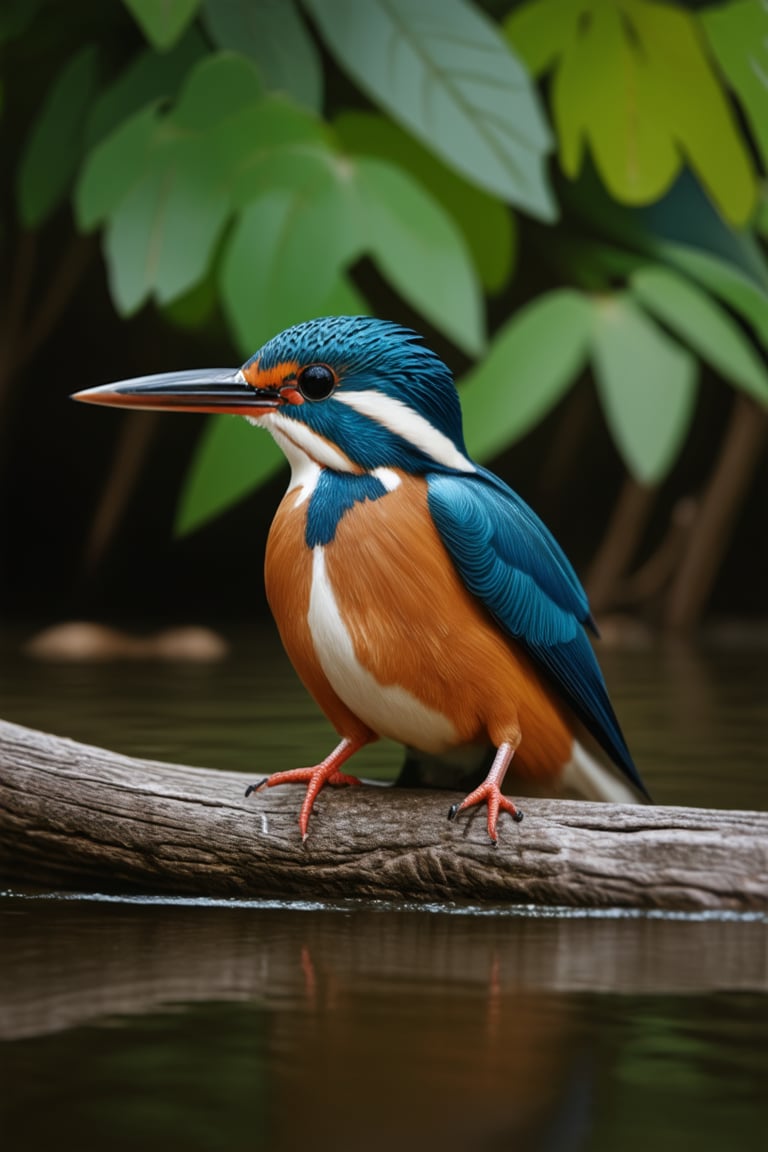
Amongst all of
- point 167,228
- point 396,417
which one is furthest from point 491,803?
point 167,228

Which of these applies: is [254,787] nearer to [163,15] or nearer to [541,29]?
[163,15]

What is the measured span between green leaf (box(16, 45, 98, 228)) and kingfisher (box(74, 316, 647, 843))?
16.1ft

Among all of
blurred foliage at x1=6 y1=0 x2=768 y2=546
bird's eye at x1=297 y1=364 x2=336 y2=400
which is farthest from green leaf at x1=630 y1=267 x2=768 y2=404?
bird's eye at x1=297 y1=364 x2=336 y2=400

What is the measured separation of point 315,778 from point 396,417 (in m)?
0.50

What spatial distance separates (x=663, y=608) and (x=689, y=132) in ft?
8.07

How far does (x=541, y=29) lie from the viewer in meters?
6.36

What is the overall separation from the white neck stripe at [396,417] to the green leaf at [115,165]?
398cm

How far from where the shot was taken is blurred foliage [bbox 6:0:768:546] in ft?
19.0

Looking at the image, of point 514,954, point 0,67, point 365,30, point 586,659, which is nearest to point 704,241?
point 365,30

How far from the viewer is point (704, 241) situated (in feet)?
22.5

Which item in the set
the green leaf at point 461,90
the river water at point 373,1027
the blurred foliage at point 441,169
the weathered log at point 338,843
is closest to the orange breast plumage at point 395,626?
the weathered log at point 338,843

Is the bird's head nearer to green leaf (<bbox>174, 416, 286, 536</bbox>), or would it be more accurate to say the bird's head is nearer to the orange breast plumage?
the orange breast plumage

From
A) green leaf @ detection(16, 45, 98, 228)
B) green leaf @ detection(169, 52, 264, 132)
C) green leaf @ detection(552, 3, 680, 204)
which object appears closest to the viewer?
green leaf @ detection(169, 52, 264, 132)

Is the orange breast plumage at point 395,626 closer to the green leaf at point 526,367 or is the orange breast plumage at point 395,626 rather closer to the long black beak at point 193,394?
the long black beak at point 193,394
